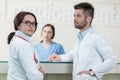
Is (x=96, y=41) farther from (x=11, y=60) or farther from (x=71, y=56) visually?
(x=11, y=60)

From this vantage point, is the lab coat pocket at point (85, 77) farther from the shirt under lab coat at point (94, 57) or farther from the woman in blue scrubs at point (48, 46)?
the woman in blue scrubs at point (48, 46)

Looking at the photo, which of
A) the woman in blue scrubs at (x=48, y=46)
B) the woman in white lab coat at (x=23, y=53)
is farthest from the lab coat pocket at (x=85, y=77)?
the woman in blue scrubs at (x=48, y=46)

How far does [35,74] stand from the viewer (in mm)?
1532

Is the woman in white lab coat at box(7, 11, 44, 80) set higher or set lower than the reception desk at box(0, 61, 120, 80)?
higher

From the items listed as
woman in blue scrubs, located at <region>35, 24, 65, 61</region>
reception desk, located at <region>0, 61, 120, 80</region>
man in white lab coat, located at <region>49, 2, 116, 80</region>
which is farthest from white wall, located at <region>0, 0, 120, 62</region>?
man in white lab coat, located at <region>49, 2, 116, 80</region>

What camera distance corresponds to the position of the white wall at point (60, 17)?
4.17 m

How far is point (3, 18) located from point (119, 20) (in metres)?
2.13

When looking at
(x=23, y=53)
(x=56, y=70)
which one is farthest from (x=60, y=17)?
(x=23, y=53)

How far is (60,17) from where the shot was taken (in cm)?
452

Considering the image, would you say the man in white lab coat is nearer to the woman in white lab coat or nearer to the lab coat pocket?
the lab coat pocket

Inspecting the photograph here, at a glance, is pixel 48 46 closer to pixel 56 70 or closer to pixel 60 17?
pixel 60 17

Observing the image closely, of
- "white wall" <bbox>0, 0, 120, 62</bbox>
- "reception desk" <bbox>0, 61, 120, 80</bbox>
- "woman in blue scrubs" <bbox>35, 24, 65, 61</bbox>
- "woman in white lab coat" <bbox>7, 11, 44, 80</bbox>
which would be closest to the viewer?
"woman in white lab coat" <bbox>7, 11, 44, 80</bbox>

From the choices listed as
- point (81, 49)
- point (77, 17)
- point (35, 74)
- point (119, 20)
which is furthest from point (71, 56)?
point (119, 20)

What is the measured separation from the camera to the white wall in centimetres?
417
